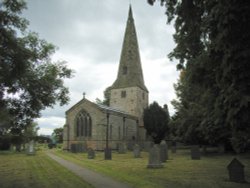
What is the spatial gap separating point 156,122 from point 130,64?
1149 centimetres

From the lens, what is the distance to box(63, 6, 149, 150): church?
3950 cm

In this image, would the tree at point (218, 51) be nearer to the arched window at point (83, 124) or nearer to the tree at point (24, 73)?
the tree at point (24, 73)

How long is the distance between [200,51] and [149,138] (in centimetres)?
4072

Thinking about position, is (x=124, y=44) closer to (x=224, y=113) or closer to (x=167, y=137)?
(x=167, y=137)

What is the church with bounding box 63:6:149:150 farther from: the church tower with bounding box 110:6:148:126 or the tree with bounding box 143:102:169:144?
the tree with bounding box 143:102:169:144

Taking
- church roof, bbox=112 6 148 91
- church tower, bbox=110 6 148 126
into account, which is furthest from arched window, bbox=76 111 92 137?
church roof, bbox=112 6 148 91

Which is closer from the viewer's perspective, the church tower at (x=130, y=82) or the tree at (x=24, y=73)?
the tree at (x=24, y=73)

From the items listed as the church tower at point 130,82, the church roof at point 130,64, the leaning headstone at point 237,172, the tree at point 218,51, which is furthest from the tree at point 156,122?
the tree at point 218,51

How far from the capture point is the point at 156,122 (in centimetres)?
4781

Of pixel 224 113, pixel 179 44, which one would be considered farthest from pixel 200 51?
pixel 224 113

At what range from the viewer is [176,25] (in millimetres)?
9055

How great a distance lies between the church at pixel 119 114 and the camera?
39500 millimetres

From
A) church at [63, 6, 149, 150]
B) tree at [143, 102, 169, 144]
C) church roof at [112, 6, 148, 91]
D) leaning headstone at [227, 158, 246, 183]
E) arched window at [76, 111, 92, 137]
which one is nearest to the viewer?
leaning headstone at [227, 158, 246, 183]

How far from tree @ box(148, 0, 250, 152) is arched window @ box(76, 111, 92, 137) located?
1224 inches
